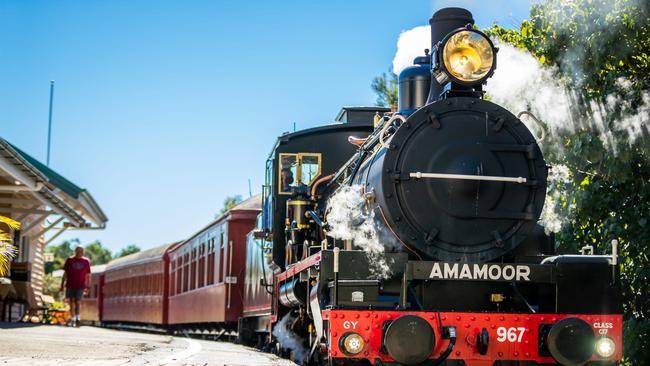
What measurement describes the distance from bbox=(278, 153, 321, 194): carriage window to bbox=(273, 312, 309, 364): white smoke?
1418 millimetres

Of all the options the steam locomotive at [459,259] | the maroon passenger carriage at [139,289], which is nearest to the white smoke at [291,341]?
the steam locomotive at [459,259]

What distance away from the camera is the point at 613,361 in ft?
21.1

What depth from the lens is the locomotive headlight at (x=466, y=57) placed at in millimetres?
7059

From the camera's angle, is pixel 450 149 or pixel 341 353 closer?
pixel 341 353

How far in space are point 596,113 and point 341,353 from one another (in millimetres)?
5003

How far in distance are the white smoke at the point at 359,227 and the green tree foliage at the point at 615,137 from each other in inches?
122

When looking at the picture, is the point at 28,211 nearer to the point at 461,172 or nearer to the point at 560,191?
the point at 560,191

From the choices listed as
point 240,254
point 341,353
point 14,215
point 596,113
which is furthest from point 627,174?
point 14,215

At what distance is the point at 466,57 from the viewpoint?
7.11 metres

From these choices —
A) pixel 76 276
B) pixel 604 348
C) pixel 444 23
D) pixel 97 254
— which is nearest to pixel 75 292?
pixel 76 276

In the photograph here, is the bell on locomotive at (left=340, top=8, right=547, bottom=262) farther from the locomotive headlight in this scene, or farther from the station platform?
the station platform

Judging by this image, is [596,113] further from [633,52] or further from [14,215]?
[14,215]

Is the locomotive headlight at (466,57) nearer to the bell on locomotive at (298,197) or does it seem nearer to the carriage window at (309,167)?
the bell on locomotive at (298,197)

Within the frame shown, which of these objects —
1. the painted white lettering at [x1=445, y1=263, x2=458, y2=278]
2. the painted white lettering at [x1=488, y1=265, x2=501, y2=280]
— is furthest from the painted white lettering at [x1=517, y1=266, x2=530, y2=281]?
the painted white lettering at [x1=445, y1=263, x2=458, y2=278]
